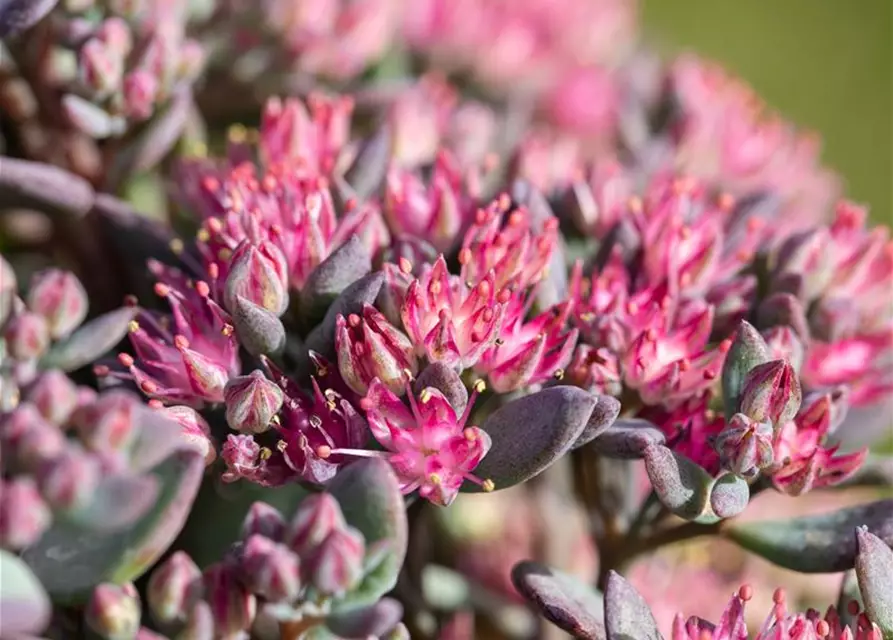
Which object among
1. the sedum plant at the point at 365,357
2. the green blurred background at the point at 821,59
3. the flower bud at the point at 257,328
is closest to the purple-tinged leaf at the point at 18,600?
the sedum plant at the point at 365,357

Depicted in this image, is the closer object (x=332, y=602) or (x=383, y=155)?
(x=332, y=602)

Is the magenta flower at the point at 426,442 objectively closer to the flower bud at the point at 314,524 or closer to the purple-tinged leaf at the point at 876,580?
the flower bud at the point at 314,524

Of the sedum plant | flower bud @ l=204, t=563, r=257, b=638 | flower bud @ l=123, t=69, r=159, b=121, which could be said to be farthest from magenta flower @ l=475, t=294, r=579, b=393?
flower bud @ l=123, t=69, r=159, b=121

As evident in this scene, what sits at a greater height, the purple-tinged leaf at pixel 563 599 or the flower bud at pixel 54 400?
the flower bud at pixel 54 400

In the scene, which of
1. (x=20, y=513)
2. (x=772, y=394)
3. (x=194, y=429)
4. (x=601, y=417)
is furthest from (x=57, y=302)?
(x=772, y=394)

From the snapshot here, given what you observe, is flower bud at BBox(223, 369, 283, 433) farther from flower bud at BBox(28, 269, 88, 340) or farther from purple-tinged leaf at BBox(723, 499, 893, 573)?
purple-tinged leaf at BBox(723, 499, 893, 573)

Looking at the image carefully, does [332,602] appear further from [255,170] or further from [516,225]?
[255,170]

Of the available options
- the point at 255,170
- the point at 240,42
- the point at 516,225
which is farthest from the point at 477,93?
the point at 516,225
